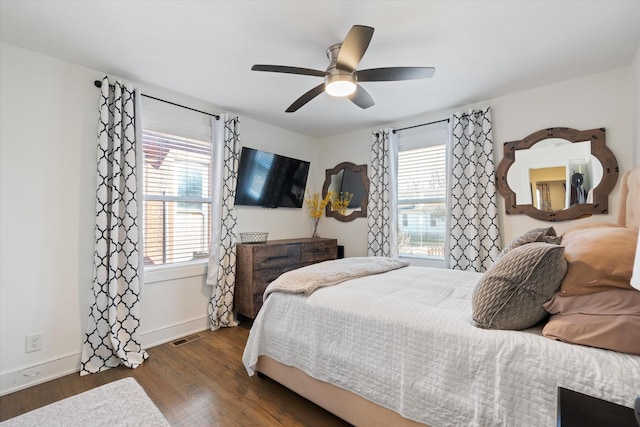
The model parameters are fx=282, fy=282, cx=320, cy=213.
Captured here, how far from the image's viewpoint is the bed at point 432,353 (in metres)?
1.02

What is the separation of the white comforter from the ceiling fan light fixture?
142cm

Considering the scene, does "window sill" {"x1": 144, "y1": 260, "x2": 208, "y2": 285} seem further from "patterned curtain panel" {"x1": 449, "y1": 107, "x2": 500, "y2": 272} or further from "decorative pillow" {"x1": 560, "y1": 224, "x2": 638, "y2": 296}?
"decorative pillow" {"x1": 560, "y1": 224, "x2": 638, "y2": 296}

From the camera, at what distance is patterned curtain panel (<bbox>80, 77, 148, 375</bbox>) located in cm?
232

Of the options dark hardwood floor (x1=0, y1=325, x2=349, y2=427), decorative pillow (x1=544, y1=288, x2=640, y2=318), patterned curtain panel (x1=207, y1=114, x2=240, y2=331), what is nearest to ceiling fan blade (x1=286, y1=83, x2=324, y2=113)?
patterned curtain panel (x1=207, y1=114, x2=240, y2=331)

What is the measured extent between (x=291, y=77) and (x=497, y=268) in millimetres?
2211

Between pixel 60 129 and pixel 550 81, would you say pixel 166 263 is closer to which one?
pixel 60 129

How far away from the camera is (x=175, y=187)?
2.99m

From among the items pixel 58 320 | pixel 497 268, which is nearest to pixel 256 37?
pixel 497 268

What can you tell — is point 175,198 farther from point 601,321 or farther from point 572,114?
point 572,114

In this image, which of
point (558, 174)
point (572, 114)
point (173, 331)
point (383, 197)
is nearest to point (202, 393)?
point (173, 331)

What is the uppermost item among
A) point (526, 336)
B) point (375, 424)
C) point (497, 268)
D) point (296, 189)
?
point (296, 189)

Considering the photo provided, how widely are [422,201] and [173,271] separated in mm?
2982

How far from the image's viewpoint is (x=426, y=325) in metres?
1.35

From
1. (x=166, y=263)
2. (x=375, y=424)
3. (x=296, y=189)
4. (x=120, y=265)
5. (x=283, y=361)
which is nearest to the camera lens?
(x=375, y=424)
